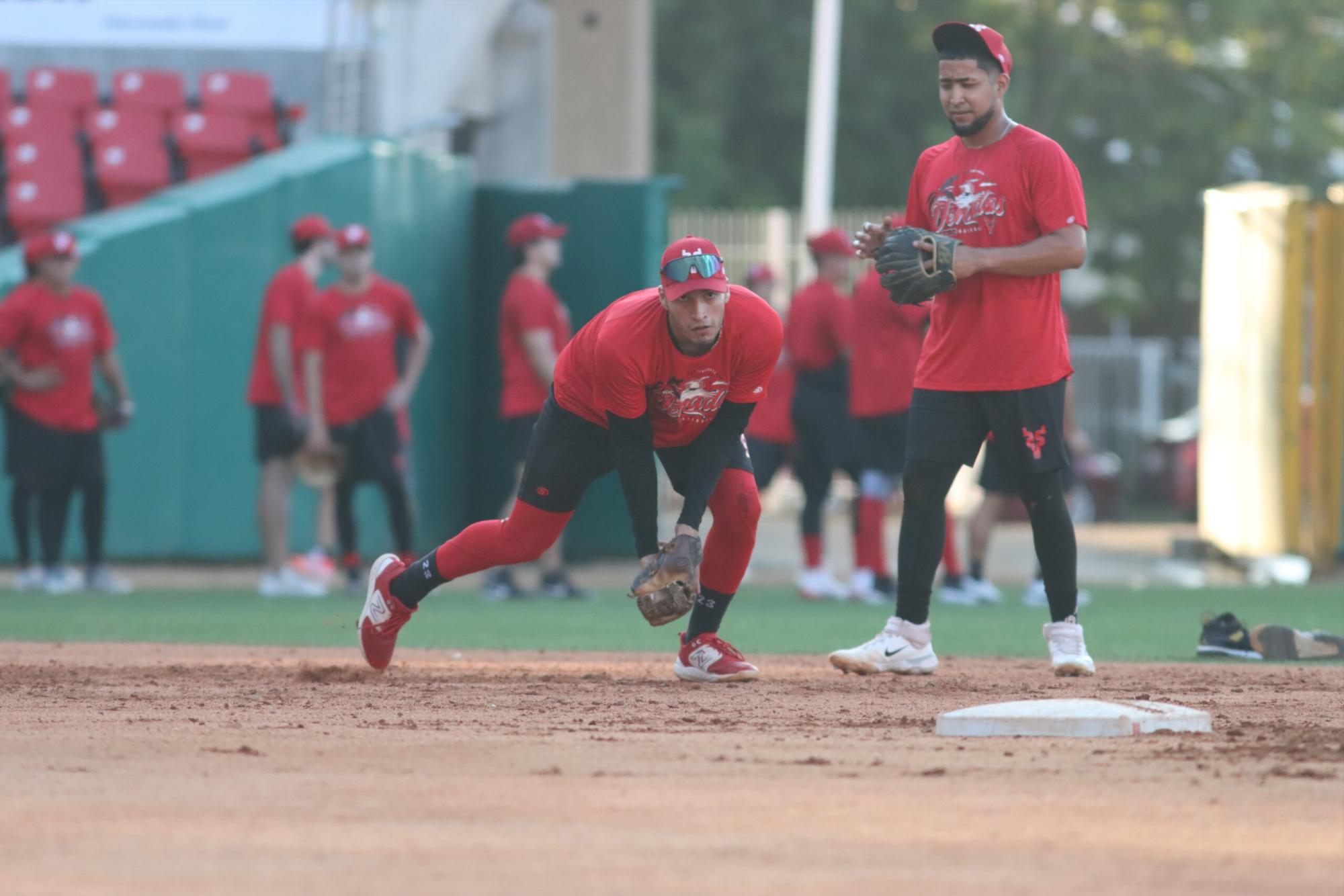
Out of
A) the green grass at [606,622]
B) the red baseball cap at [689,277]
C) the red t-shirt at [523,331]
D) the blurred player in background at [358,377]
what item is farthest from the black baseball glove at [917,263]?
the blurred player in background at [358,377]

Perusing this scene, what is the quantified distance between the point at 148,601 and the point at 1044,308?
6.46 m

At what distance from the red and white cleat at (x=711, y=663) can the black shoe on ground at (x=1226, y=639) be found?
2237 mm

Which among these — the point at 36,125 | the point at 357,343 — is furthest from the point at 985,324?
the point at 36,125

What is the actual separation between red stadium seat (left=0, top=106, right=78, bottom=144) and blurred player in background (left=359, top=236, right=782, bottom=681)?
12315mm

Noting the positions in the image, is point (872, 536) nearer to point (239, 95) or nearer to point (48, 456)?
point (48, 456)

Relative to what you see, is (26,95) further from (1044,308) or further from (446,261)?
(1044,308)

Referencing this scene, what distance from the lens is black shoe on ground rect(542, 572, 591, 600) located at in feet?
39.6

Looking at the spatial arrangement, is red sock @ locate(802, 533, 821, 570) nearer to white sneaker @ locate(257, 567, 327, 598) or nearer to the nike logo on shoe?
white sneaker @ locate(257, 567, 327, 598)

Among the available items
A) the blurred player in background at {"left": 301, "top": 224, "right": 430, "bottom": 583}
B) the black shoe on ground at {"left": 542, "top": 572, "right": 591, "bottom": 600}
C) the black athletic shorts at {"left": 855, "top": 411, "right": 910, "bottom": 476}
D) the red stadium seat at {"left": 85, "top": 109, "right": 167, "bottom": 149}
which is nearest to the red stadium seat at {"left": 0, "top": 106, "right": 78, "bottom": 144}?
the red stadium seat at {"left": 85, "top": 109, "right": 167, "bottom": 149}

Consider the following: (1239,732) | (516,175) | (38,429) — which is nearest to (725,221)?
(516,175)

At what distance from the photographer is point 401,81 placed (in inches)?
762

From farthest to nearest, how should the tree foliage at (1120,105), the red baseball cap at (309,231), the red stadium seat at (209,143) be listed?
the tree foliage at (1120,105) < the red stadium seat at (209,143) < the red baseball cap at (309,231)

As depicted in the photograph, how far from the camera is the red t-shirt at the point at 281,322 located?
1192 cm

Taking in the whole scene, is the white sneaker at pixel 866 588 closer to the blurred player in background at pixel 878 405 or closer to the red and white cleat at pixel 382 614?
the blurred player in background at pixel 878 405
